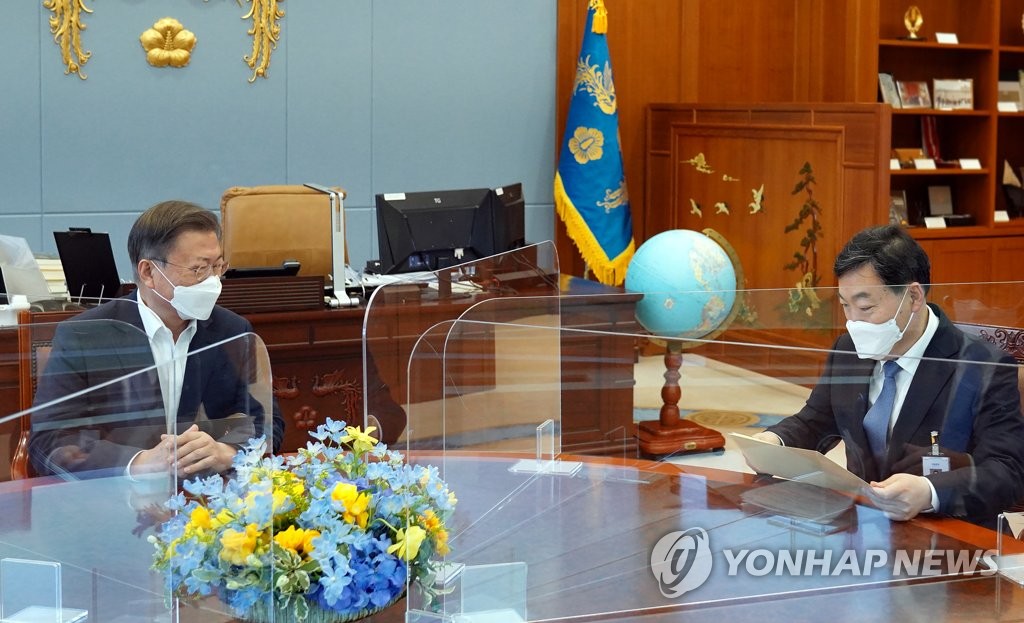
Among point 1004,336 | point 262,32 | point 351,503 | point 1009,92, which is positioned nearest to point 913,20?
point 1009,92

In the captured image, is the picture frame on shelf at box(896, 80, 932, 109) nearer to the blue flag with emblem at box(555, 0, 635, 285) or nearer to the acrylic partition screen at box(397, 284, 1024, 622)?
the blue flag with emblem at box(555, 0, 635, 285)

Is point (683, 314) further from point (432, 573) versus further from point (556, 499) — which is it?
point (432, 573)

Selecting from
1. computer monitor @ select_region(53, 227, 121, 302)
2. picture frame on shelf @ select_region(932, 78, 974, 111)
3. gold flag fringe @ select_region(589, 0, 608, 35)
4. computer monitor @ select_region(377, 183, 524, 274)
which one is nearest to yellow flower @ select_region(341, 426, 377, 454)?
computer monitor @ select_region(53, 227, 121, 302)

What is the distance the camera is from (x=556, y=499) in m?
2.20

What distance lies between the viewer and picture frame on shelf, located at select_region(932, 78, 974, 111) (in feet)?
Result: 22.8

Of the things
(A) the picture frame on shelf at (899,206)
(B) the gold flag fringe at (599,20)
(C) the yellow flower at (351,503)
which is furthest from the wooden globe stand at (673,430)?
(A) the picture frame on shelf at (899,206)

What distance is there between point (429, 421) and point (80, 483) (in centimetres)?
84

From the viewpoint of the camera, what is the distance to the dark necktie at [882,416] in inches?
74.8

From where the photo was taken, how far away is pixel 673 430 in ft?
6.70

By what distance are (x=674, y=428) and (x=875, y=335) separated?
2.23 feet

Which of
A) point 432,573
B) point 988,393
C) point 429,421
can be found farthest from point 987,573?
point 429,421

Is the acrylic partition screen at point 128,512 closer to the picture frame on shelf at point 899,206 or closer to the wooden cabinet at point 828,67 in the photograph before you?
the wooden cabinet at point 828,67

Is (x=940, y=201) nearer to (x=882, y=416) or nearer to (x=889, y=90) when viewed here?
(x=889, y=90)

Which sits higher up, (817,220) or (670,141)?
(670,141)
